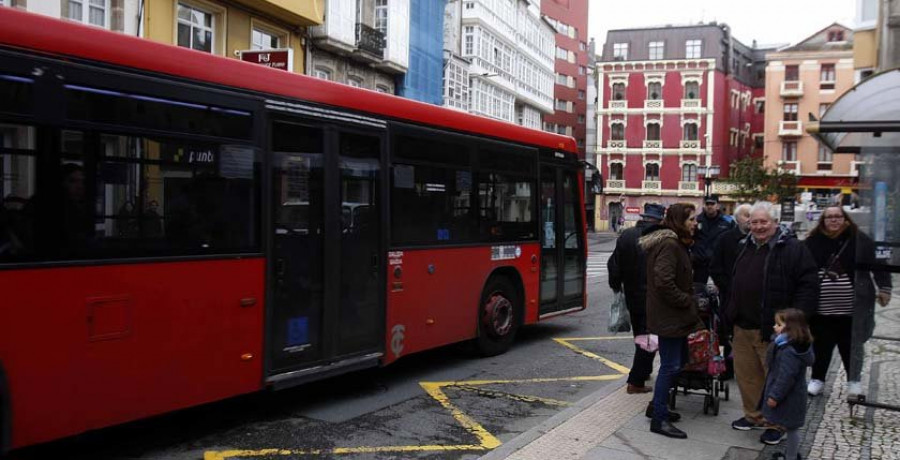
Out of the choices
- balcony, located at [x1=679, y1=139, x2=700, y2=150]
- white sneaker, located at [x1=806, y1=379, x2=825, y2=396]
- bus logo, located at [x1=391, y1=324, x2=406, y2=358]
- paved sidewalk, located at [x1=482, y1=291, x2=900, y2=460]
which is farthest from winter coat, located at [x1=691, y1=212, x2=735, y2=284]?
balcony, located at [x1=679, y1=139, x2=700, y2=150]

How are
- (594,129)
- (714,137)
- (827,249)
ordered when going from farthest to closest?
1. (594,129)
2. (714,137)
3. (827,249)

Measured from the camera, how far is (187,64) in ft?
18.5

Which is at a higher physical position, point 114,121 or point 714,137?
point 714,137

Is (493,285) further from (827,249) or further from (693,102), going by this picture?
(693,102)

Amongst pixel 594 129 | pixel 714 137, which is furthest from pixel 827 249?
pixel 594 129

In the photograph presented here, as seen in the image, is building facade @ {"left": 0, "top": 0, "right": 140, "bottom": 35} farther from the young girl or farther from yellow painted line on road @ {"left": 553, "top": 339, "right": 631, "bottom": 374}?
the young girl

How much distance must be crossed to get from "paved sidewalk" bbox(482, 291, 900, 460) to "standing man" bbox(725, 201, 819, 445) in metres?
0.31

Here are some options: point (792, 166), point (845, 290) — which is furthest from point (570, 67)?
point (845, 290)

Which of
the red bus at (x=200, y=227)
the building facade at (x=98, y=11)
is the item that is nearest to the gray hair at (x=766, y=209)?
the red bus at (x=200, y=227)

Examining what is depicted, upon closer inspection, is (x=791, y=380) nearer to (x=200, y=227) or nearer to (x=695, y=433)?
(x=695, y=433)

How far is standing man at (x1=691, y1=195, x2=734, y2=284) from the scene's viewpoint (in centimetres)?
850

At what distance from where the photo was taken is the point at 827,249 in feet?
22.5

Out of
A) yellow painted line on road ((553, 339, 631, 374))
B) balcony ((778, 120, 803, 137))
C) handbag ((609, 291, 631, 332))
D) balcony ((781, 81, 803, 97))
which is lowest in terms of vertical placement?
yellow painted line on road ((553, 339, 631, 374))

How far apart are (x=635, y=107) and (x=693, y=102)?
194 inches
